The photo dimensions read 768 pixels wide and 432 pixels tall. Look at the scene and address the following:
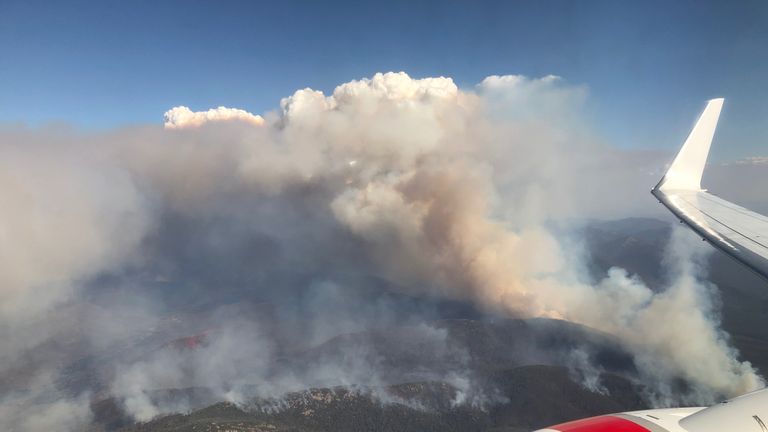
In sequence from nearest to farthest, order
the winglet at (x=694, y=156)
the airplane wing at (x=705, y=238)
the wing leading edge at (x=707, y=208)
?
the airplane wing at (x=705, y=238) → the wing leading edge at (x=707, y=208) → the winglet at (x=694, y=156)

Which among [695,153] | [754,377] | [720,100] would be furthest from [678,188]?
[754,377]

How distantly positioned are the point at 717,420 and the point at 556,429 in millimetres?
4365

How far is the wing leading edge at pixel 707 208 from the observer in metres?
23.9

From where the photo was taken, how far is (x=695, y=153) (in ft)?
105

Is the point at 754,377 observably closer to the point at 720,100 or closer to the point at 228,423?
the point at 720,100

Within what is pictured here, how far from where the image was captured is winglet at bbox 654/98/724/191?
100ft

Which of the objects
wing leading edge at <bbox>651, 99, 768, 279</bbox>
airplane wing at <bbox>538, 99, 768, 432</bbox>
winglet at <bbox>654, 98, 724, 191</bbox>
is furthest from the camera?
winglet at <bbox>654, 98, 724, 191</bbox>

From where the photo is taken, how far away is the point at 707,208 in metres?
31.6

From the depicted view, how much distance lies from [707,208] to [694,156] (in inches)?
173

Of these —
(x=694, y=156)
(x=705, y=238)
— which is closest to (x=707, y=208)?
(x=694, y=156)

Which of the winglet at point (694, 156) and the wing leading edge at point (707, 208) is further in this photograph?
the winglet at point (694, 156)

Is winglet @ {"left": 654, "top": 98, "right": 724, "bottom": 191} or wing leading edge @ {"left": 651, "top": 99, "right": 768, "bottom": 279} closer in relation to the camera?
wing leading edge @ {"left": 651, "top": 99, "right": 768, "bottom": 279}

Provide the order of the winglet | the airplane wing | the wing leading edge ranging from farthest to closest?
the winglet
the wing leading edge
the airplane wing

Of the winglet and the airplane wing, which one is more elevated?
the winglet
